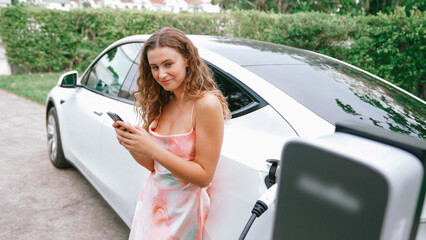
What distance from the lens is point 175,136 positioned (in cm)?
167

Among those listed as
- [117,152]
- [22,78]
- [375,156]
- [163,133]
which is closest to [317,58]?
[163,133]

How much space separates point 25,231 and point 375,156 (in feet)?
10.3

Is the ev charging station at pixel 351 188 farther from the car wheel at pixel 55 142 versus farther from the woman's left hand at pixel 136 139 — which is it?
the car wheel at pixel 55 142

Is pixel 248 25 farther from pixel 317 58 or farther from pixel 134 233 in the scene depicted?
pixel 134 233

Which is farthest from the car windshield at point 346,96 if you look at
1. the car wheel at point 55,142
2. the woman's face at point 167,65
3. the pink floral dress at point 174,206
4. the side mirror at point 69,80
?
the car wheel at point 55,142

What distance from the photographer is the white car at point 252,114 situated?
5.32 ft

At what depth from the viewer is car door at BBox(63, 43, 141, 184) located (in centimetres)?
307

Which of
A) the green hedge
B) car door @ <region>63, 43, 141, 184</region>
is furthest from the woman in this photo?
the green hedge

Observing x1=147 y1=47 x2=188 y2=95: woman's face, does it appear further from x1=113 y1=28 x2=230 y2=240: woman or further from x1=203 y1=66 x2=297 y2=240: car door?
x1=203 y1=66 x2=297 y2=240: car door

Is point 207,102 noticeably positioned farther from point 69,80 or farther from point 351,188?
point 69,80

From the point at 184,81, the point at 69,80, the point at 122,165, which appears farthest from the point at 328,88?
the point at 69,80

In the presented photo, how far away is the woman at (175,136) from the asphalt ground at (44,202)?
4.58 feet

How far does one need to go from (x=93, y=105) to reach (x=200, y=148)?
6.43 ft

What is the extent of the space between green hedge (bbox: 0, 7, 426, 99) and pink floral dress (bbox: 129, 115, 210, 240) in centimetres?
471
